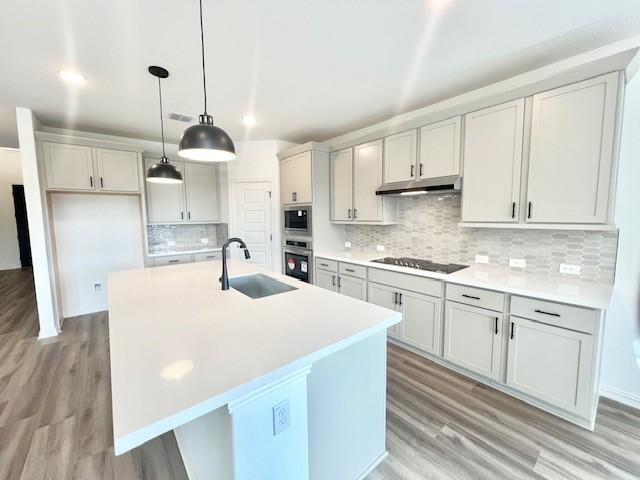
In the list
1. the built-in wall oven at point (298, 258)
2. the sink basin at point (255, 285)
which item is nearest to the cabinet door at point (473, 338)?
the sink basin at point (255, 285)

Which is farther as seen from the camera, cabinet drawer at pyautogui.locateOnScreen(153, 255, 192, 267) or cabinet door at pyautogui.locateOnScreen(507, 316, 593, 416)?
cabinet drawer at pyautogui.locateOnScreen(153, 255, 192, 267)

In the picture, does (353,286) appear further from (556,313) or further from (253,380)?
(253,380)

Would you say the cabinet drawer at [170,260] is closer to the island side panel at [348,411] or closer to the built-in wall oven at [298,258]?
the built-in wall oven at [298,258]

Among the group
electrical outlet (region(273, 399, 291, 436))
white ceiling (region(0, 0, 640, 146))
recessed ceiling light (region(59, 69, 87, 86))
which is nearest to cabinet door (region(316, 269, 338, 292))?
white ceiling (region(0, 0, 640, 146))

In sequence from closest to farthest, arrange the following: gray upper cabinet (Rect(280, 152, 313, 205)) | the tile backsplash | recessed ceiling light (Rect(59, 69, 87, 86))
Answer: the tile backsplash < recessed ceiling light (Rect(59, 69, 87, 86)) < gray upper cabinet (Rect(280, 152, 313, 205))

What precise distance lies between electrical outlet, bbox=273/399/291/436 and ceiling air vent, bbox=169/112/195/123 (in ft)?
11.0

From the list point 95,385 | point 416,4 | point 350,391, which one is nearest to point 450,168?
point 416,4

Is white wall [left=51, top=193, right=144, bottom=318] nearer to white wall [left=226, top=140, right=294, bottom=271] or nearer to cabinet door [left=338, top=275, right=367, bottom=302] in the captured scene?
white wall [left=226, top=140, right=294, bottom=271]

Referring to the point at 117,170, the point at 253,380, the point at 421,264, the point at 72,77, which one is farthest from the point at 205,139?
the point at 117,170

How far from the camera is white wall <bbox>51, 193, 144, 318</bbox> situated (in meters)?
3.81

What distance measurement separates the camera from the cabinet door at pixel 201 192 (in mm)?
4449

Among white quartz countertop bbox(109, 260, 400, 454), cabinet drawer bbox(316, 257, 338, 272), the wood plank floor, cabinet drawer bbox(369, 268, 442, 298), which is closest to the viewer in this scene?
white quartz countertop bbox(109, 260, 400, 454)

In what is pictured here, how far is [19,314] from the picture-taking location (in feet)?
13.2

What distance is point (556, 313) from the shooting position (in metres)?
1.86
